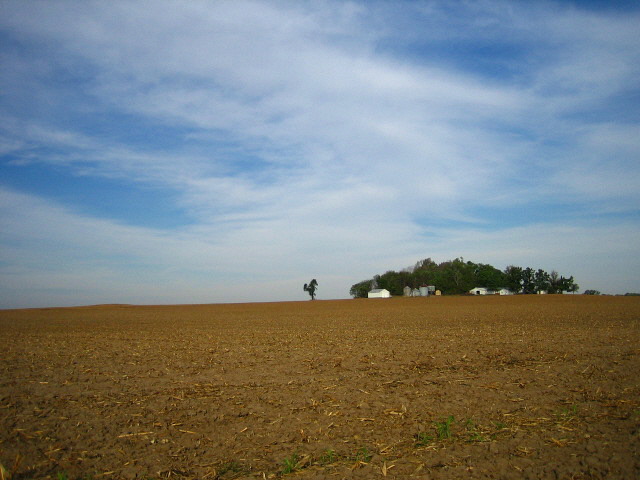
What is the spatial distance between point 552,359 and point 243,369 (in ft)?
30.1

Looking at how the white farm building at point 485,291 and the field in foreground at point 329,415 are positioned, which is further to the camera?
the white farm building at point 485,291

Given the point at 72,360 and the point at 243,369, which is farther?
the point at 72,360

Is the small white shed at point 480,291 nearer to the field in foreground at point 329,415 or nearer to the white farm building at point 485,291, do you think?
the white farm building at point 485,291

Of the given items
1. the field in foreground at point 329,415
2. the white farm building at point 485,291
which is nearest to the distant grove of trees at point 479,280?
the white farm building at point 485,291

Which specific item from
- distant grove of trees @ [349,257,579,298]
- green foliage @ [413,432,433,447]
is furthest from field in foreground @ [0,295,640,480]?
distant grove of trees @ [349,257,579,298]

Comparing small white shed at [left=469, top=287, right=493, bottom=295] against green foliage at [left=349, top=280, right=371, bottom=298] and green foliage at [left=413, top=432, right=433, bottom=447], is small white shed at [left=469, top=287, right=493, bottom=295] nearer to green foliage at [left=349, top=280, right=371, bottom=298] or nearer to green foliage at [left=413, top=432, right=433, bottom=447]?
green foliage at [left=349, top=280, right=371, bottom=298]

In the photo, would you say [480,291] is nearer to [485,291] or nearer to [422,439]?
[485,291]

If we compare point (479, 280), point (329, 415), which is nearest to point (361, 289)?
point (479, 280)

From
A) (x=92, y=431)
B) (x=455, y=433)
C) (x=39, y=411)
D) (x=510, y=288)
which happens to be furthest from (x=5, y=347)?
(x=510, y=288)

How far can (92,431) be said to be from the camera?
7711 mm

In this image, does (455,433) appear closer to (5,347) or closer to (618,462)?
(618,462)

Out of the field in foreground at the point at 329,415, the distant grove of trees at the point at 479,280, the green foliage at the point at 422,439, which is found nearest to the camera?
the field in foreground at the point at 329,415

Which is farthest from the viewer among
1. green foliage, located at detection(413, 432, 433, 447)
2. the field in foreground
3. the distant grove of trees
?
the distant grove of trees

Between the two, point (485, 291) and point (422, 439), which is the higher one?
point (422, 439)
